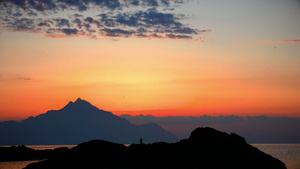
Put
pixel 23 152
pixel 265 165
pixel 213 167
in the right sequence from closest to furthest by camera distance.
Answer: pixel 213 167 < pixel 265 165 < pixel 23 152

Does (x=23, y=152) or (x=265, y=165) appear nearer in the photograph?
(x=265, y=165)

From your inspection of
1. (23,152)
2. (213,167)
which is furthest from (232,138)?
(23,152)

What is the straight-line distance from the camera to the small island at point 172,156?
152 feet

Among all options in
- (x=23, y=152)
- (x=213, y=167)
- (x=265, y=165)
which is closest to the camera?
(x=213, y=167)

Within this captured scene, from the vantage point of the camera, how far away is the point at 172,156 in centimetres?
4816

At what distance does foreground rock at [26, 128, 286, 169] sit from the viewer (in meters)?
46.4

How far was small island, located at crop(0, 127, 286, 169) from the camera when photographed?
1827 inches

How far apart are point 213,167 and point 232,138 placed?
7.00m

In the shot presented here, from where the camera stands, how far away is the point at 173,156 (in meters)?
48.1

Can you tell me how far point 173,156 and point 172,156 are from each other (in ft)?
0.45

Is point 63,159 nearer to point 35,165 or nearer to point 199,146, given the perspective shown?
point 35,165

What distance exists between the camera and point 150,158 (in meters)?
47.2

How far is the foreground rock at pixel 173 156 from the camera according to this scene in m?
46.4

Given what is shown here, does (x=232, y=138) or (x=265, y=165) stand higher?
(x=232, y=138)
